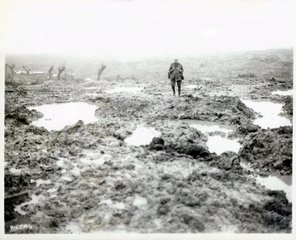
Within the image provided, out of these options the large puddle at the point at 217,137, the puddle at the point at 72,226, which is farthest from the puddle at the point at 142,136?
the puddle at the point at 72,226

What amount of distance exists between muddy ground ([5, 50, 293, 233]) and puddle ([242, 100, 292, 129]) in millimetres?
81

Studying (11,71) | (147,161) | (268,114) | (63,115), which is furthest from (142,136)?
(11,71)

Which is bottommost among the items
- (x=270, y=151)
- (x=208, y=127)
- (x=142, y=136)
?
(x=270, y=151)

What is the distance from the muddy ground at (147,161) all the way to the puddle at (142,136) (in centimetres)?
8

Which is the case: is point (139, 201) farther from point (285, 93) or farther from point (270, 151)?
point (285, 93)

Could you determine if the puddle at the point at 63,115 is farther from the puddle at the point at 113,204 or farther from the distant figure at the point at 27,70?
the puddle at the point at 113,204

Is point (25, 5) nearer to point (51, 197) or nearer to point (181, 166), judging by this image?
point (51, 197)

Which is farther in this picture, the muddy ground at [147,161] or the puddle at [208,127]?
the puddle at [208,127]

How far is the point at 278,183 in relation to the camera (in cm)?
496

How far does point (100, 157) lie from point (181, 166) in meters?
1.08

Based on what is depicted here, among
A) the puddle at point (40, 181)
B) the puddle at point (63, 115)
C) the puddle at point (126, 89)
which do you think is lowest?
the puddle at point (40, 181)

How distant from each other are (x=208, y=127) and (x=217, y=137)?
0.83 feet

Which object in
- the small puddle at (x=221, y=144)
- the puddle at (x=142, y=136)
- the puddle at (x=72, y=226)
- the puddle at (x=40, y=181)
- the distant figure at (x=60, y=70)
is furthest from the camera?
the distant figure at (x=60, y=70)

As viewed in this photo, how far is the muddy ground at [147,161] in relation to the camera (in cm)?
472
